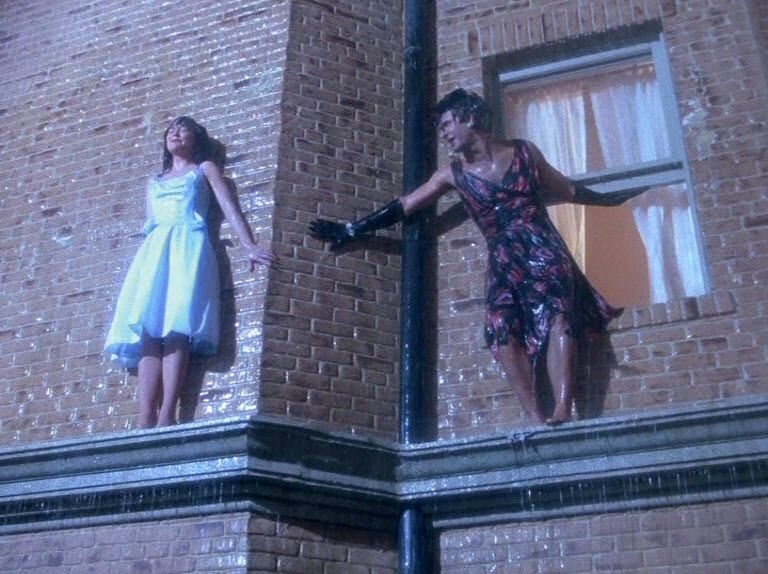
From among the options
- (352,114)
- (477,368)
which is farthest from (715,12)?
(477,368)

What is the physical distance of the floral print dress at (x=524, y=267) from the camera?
227 inches

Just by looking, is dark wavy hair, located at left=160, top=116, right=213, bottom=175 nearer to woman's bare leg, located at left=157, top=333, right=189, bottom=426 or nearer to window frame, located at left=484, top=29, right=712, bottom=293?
woman's bare leg, located at left=157, top=333, right=189, bottom=426

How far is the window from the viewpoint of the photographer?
246 inches

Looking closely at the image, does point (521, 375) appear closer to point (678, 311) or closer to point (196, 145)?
point (678, 311)

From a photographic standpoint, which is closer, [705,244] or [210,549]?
[210,549]

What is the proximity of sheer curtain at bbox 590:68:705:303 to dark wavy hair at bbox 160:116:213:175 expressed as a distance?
2.63 m

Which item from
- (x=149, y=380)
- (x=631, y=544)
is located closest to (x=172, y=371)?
(x=149, y=380)

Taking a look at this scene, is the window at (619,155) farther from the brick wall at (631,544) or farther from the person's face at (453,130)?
the brick wall at (631,544)

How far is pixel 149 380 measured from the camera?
231 inches

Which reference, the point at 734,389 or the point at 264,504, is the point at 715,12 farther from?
the point at 264,504

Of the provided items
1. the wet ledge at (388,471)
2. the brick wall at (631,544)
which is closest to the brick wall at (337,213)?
the wet ledge at (388,471)

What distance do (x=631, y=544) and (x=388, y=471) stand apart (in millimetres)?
1341

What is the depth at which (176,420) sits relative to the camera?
581cm

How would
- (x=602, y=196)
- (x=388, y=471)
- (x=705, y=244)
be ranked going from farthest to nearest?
(x=602, y=196)
(x=705, y=244)
(x=388, y=471)
